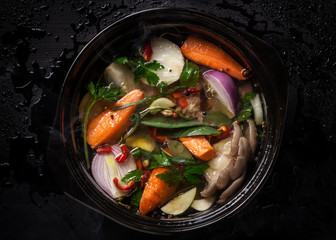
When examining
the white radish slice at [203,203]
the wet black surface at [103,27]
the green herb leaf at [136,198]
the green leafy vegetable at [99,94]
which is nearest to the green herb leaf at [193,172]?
the white radish slice at [203,203]

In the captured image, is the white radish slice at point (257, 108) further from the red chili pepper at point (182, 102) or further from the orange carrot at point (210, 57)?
the red chili pepper at point (182, 102)

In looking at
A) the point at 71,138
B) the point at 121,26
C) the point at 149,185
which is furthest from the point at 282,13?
the point at 71,138

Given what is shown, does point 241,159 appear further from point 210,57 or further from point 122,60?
point 122,60

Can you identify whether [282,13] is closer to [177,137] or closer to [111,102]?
[177,137]

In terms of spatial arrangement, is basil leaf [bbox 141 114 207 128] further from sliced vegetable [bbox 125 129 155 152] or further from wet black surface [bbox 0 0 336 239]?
wet black surface [bbox 0 0 336 239]

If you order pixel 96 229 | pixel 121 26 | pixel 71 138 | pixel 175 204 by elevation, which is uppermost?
pixel 121 26

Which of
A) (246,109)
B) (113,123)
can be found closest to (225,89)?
(246,109)
